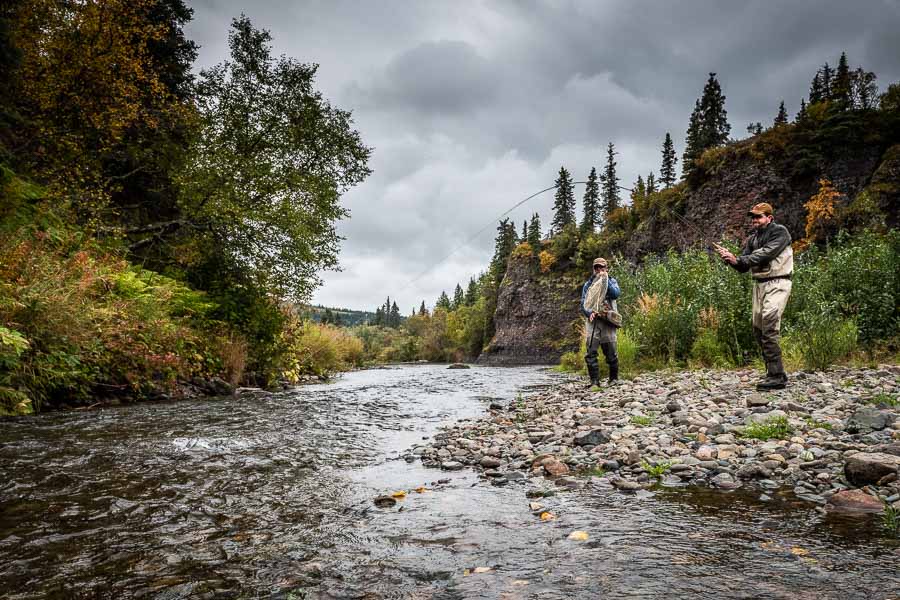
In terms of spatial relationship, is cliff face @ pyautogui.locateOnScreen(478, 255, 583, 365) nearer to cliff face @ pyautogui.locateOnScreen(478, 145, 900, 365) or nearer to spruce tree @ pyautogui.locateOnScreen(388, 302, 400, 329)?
cliff face @ pyautogui.locateOnScreen(478, 145, 900, 365)

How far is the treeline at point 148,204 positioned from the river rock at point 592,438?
21.0 ft

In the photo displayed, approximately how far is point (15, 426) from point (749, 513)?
766 cm

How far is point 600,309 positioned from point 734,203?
2994 centimetres

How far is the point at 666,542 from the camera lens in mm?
2311

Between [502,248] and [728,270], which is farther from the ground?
[502,248]

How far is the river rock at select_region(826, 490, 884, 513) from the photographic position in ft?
8.56

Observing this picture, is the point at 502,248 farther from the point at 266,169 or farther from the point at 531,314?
the point at 266,169

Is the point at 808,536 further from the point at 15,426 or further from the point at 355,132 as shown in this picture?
the point at 355,132

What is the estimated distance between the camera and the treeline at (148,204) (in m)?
7.39

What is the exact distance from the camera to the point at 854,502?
8.82 feet

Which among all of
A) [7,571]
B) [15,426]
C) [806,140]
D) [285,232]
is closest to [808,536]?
[7,571]

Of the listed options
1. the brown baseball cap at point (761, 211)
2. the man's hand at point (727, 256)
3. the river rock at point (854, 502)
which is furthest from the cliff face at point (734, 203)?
the river rock at point (854, 502)

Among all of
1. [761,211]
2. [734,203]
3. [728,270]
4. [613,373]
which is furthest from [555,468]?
[734,203]

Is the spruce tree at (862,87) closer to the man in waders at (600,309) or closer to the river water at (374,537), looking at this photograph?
the man in waders at (600,309)
